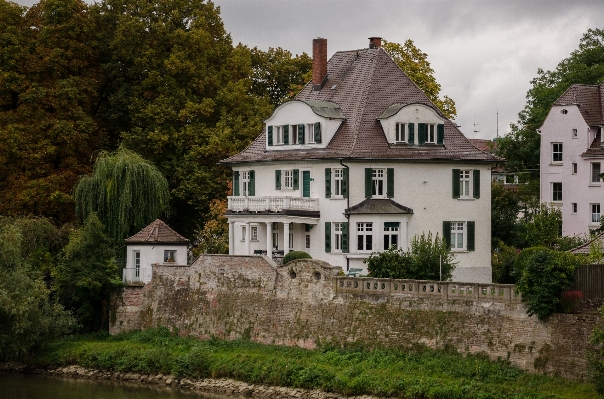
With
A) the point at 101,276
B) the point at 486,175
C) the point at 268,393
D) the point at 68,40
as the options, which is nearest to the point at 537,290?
the point at 268,393

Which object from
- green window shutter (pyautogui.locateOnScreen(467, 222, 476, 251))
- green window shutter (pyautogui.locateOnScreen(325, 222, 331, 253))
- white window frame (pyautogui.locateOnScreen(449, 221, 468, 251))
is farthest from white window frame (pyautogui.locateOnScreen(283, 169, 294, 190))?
green window shutter (pyautogui.locateOnScreen(467, 222, 476, 251))

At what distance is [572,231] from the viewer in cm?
6412

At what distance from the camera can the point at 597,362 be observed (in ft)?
134

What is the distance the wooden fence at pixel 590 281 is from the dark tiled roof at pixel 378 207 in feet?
44.8

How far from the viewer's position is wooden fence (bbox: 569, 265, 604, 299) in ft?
142

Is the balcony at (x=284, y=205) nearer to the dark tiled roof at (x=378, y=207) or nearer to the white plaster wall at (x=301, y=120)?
the dark tiled roof at (x=378, y=207)

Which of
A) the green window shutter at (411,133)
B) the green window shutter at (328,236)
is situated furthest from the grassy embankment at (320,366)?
the green window shutter at (411,133)

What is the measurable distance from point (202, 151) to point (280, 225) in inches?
286

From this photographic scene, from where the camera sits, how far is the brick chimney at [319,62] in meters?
61.8

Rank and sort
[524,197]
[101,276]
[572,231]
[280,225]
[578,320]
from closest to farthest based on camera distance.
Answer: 1. [578,320]
2. [101,276]
3. [280,225]
4. [572,231]
5. [524,197]

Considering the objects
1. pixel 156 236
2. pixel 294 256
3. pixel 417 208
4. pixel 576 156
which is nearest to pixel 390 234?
pixel 417 208

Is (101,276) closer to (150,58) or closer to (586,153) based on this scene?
(150,58)

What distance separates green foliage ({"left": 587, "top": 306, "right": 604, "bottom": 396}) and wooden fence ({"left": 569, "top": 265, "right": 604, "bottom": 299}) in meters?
1.77

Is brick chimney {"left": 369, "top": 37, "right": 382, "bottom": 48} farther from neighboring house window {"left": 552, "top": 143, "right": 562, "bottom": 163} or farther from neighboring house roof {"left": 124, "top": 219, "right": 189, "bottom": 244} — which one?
neighboring house roof {"left": 124, "top": 219, "right": 189, "bottom": 244}
